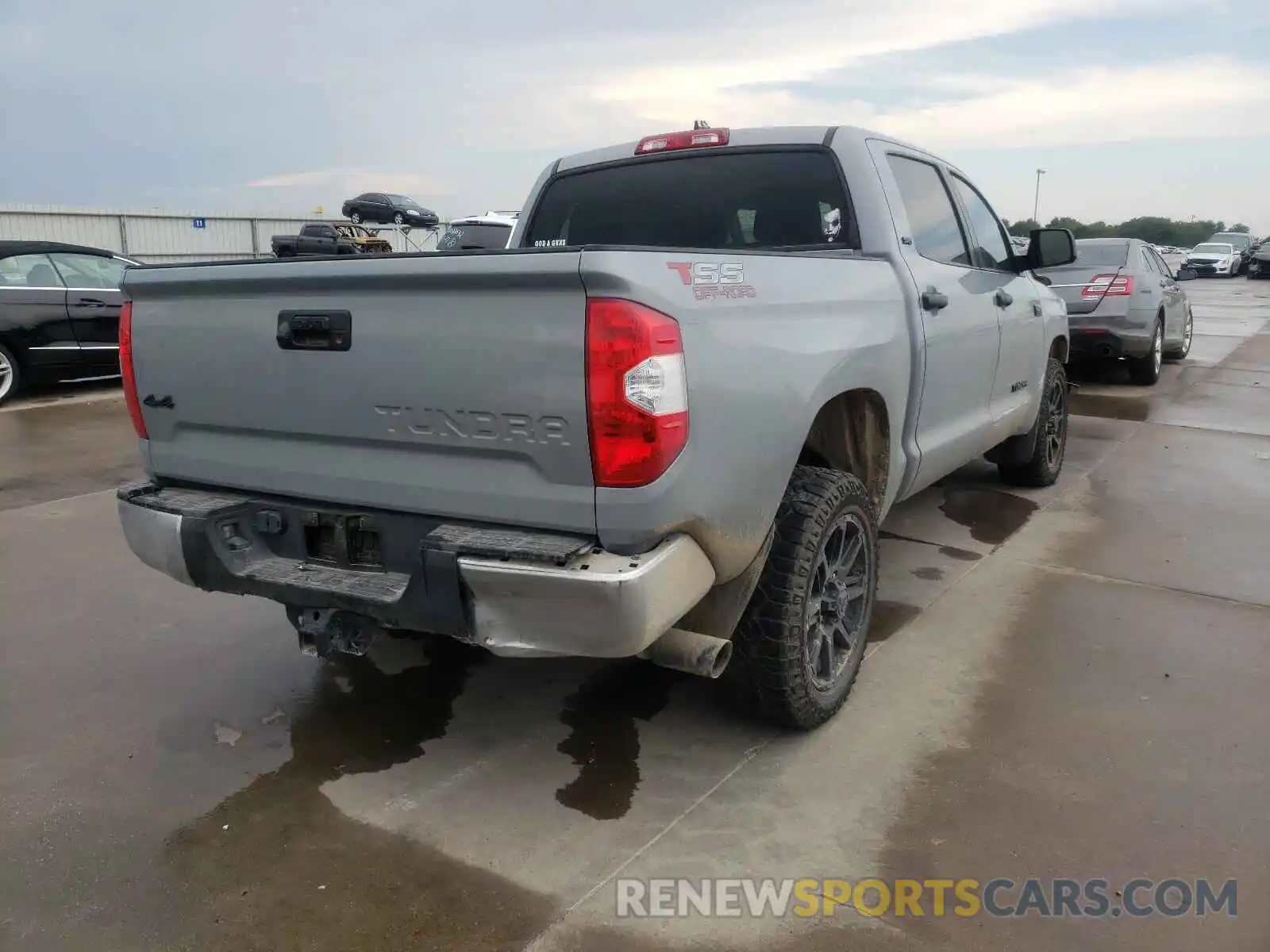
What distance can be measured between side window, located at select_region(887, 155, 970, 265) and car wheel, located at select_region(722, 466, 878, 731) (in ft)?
4.14

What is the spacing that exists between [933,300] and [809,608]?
1.43 metres

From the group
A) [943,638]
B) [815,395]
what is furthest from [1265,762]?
[815,395]

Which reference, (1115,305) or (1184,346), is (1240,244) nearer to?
(1184,346)

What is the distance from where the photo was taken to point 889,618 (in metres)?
4.23

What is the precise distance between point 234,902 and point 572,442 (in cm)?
141

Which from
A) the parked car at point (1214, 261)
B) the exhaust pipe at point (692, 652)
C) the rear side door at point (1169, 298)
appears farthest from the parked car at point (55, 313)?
the parked car at point (1214, 261)

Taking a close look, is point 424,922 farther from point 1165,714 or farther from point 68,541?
point 68,541

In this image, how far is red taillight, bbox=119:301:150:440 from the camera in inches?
122

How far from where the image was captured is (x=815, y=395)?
9.82ft

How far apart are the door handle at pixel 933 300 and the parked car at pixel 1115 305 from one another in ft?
22.5

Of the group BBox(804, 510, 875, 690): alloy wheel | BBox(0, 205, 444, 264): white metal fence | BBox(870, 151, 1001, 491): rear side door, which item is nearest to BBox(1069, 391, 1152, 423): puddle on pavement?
BBox(870, 151, 1001, 491): rear side door

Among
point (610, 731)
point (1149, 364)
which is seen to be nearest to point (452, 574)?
point (610, 731)

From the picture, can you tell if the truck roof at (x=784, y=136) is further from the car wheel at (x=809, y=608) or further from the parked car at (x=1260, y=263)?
the parked car at (x=1260, y=263)

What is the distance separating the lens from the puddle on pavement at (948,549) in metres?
5.03
